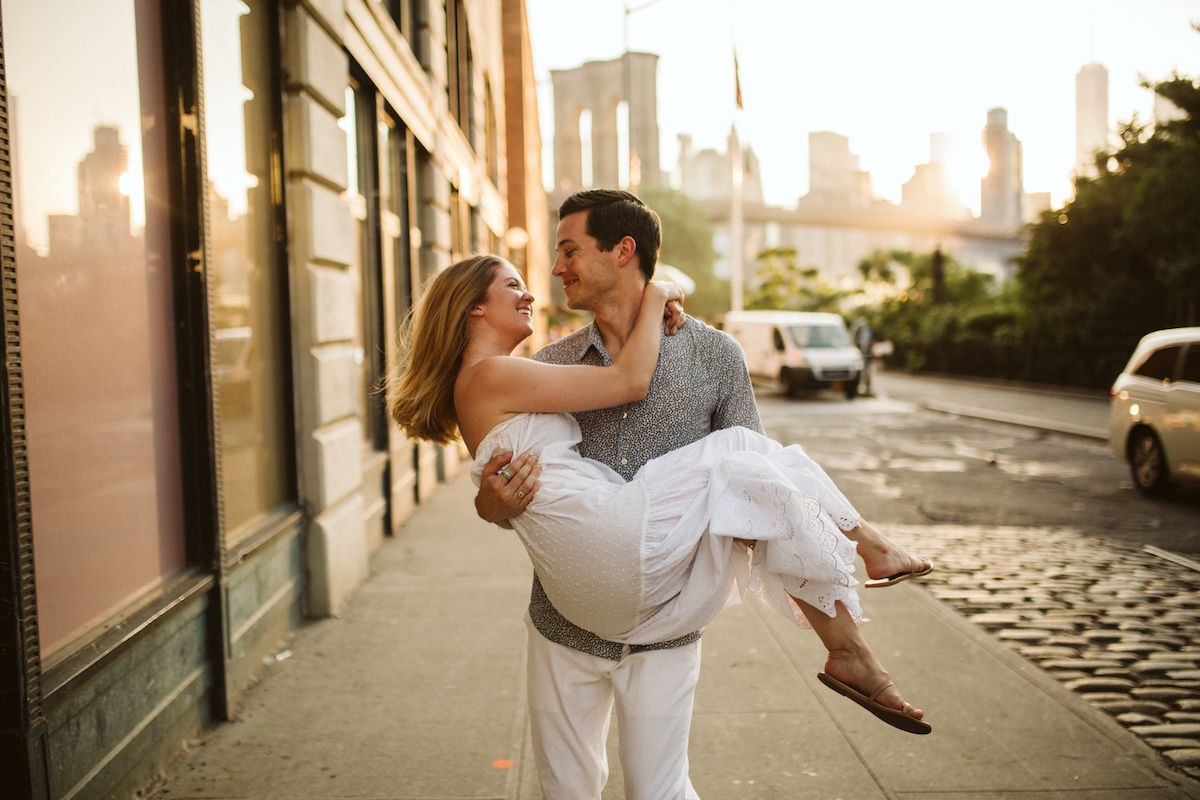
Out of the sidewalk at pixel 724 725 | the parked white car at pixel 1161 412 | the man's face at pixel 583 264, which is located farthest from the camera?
the parked white car at pixel 1161 412

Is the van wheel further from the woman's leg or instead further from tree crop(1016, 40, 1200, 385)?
the woman's leg

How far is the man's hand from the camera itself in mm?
2107

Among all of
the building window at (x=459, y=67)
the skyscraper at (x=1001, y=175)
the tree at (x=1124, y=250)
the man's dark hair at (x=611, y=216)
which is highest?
the skyscraper at (x=1001, y=175)

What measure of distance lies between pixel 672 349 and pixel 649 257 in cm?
25

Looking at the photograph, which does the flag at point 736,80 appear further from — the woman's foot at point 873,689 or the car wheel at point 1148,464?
the woman's foot at point 873,689

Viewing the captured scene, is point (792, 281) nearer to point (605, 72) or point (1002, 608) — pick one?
point (1002, 608)

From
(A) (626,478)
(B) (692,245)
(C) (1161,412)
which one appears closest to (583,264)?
(A) (626,478)

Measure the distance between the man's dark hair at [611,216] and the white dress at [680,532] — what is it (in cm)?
54

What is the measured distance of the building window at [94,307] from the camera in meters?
2.82

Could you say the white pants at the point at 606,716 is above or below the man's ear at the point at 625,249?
below

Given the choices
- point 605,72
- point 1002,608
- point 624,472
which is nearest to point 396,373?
point 624,472

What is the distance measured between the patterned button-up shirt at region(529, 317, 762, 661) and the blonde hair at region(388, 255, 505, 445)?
12.2 inches

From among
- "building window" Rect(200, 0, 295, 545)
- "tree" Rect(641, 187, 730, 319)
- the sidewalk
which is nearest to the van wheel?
the sidewalk

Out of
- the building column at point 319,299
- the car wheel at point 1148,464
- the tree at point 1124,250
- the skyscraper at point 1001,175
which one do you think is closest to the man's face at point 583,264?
the building column at point 319,299
